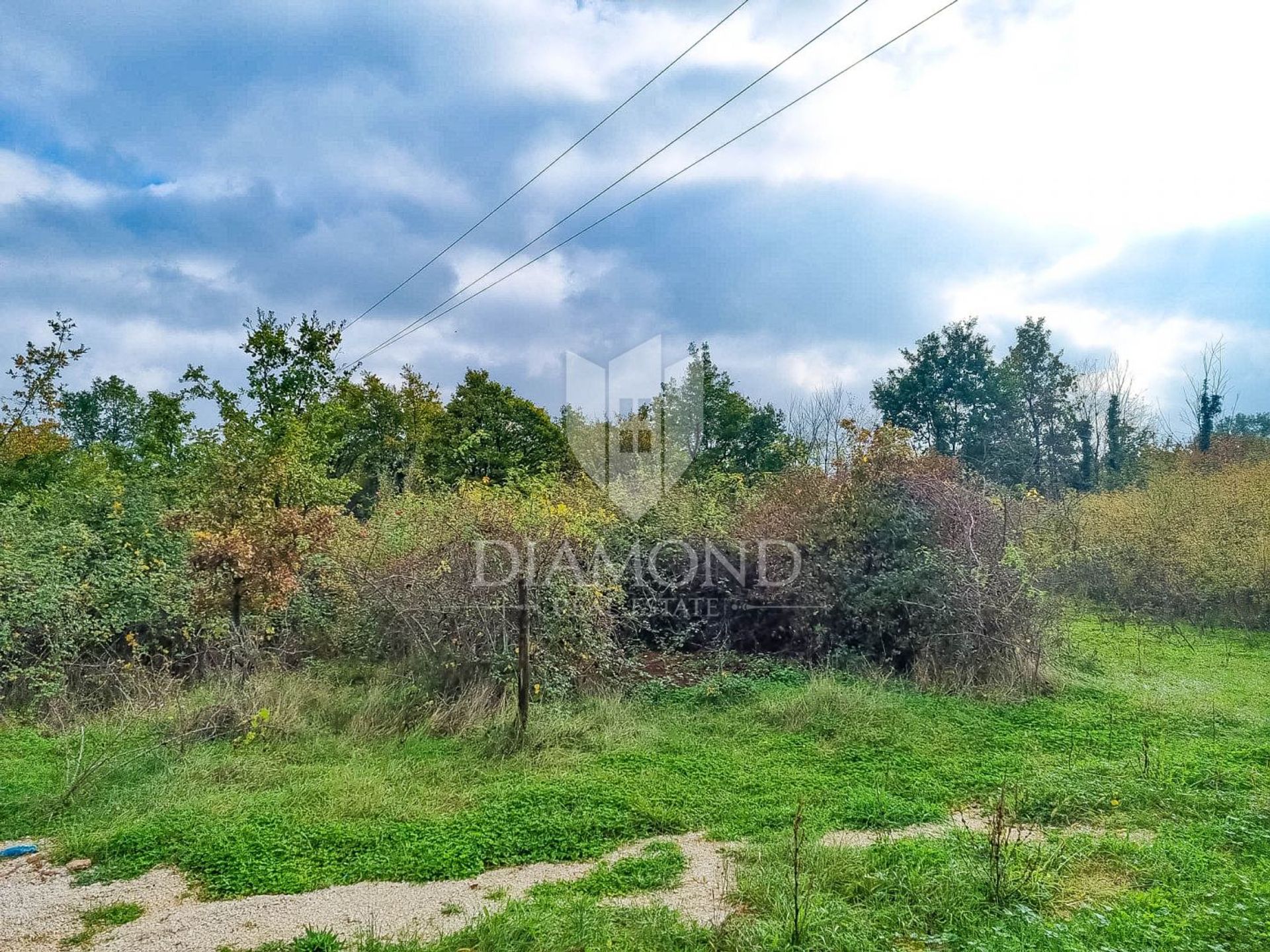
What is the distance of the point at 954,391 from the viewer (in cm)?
2833

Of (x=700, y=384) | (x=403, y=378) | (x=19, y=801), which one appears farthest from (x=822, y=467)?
(x=403, y=378)

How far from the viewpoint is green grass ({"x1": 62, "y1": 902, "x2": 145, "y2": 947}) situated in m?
3.27

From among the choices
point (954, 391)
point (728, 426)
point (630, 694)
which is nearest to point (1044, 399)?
point (954, 391)

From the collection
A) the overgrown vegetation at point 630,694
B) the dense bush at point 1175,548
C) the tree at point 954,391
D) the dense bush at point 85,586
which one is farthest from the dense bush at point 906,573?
the tree at point 954,391

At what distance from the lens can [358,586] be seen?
7863mm

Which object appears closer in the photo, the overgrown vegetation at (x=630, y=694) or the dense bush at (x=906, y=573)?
the overgrown vegetation at (x=630, y=694)

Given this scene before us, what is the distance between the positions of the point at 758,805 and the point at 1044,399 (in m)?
28.3

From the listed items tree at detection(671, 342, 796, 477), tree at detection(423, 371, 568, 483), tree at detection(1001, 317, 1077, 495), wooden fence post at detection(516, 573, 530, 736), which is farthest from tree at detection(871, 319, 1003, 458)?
wooden fence post at detection(516, 573, 530, 736)

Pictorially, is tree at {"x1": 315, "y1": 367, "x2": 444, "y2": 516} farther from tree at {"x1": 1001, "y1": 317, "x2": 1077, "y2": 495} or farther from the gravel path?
tree at {"x1": 1001, "y1": 317, "x2": 1077, "y2": 495}

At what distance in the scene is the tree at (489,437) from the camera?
1909 cm

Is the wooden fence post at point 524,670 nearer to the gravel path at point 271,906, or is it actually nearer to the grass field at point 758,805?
the grass field at point 758,805

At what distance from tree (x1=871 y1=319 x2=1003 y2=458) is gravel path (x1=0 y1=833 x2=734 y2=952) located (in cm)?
2680

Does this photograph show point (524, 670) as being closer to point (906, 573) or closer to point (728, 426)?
point (906, 573)

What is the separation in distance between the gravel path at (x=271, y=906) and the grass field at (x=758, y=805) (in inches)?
4.8
